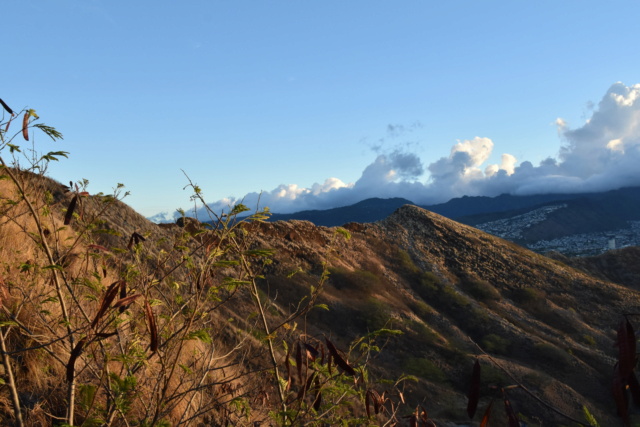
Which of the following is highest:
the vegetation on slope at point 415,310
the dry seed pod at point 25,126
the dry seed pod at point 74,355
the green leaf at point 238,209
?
the dry seed pod at point 25,126

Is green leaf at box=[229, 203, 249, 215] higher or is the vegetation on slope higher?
green leaf at box=[229, 203, 249, 215]

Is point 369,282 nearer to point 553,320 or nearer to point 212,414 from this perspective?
point 553,320

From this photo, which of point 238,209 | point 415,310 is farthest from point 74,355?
point 415,310

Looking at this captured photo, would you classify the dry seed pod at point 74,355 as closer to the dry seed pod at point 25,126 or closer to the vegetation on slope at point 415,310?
the dry seed pod at point 25,126

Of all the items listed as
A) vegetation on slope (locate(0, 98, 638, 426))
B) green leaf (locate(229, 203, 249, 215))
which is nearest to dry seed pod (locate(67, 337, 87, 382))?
green leaf (locate(229, 203, 249, 215))

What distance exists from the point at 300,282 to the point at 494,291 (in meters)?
20.3

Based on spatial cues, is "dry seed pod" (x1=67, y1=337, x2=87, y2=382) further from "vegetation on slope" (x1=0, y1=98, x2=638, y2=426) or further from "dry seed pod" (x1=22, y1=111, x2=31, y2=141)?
"vegetation on slope" (x1=0, y1=98, x2=638, y2=426)

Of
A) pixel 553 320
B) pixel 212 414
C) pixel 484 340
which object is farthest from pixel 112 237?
pixel 553 320

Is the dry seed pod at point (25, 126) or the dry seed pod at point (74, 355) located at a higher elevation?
the dry seed pod at point (25, 126)

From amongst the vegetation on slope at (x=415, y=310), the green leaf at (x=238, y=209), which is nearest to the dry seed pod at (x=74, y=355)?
the green leaf at (x=238, y=209)

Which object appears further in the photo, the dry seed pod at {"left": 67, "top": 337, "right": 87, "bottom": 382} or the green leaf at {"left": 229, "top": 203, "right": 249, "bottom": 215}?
the green leaf at {"left": 229, "top": 203, "right": 249, "bottom": 215}

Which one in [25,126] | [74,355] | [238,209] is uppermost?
[25,126]

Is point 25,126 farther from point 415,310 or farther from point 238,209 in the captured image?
point 415,310

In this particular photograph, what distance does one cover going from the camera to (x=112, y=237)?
2258 cm
